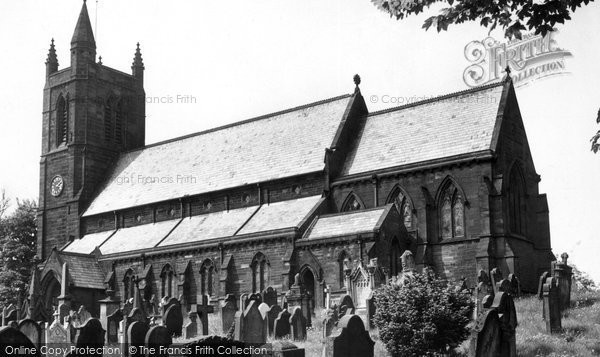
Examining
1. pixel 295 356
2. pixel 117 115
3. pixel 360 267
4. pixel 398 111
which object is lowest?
pixel 295 356

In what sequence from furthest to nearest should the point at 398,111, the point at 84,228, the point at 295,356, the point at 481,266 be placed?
the point at 84,228
the point at 398,111
the point at 481,266
the point at 295,356

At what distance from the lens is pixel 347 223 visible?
4341 centimetres

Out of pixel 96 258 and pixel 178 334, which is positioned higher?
pixel 96 258

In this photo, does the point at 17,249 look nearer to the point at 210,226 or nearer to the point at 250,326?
the point at 210,226

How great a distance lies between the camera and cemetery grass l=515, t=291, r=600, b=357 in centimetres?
2288

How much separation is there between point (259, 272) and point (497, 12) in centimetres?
3192

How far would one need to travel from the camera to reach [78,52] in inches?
2520

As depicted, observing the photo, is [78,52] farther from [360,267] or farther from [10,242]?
[360,267]

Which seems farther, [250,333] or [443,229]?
[443,229]

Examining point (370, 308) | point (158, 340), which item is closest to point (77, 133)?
point (370, 308)

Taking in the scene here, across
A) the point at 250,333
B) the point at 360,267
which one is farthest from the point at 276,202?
the point at 250,333

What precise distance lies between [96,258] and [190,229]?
687cm

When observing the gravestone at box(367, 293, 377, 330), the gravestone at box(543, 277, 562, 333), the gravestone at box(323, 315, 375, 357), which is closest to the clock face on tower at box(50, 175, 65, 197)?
the gravestone at box(367, 293, 377, 330)

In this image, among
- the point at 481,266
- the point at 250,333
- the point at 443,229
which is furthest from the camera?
the point at 443,229
